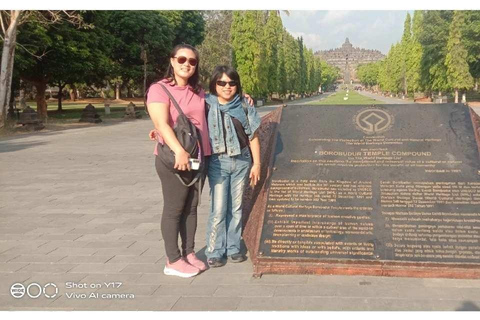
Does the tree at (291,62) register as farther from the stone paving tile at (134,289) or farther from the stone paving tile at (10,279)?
the stone paving tile at (134,289)

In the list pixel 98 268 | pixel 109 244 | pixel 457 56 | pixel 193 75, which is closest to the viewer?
pixel 193 75

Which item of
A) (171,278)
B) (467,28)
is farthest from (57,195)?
(467,28)

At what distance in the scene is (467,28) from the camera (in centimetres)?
3659

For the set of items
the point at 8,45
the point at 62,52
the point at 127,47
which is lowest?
the point at 8,45

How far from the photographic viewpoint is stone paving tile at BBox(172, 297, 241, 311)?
3.10 meters

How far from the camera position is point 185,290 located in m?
3.38

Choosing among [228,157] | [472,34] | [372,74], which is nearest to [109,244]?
[228,157]

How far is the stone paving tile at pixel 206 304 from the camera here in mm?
3102

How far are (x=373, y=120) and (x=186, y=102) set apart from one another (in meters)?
1.69

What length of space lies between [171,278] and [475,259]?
213 cm

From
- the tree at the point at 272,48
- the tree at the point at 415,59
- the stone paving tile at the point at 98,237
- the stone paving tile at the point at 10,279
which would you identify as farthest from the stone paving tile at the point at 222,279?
the tree at the point at 415,59

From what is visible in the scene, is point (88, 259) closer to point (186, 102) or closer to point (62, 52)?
point (186, 102)

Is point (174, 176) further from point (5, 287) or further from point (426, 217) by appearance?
point (426, 217)

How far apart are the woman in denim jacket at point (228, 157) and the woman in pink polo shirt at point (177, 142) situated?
0.11m
